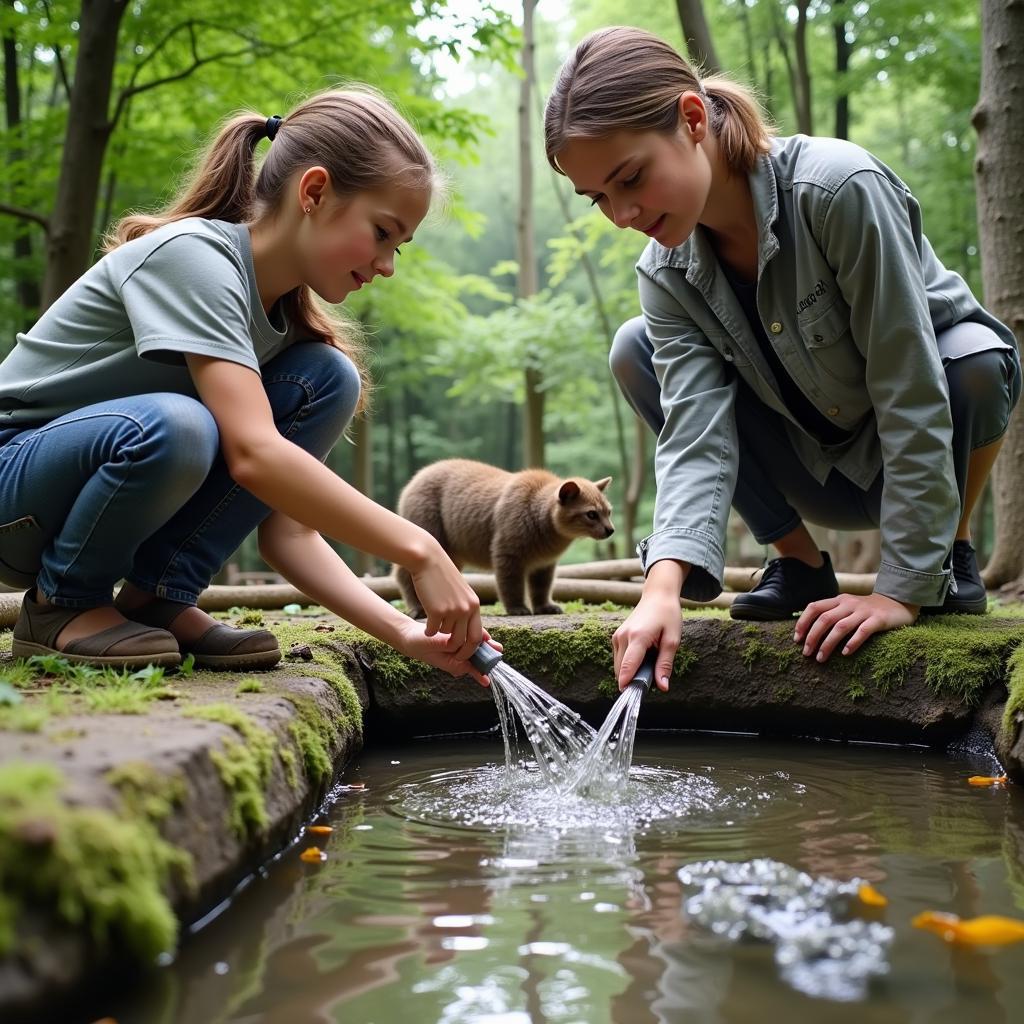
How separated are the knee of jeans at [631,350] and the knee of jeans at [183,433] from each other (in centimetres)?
169

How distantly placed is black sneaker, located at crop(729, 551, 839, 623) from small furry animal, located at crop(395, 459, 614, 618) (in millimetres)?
1647

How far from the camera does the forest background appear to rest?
22.3 feet

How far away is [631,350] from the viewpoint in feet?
12.1

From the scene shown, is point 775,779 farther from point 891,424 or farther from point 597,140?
point 597,140

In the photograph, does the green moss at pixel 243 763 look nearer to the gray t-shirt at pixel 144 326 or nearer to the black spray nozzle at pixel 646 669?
the gray t-shirt at pixel 144 326

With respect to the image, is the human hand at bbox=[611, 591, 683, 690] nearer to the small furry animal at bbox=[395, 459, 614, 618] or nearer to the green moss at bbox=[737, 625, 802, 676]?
the green moss at bbox=[737, 625, 802, 676]

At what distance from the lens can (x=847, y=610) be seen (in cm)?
325

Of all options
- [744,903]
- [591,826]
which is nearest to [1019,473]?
[591,826]

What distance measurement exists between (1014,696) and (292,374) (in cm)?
206

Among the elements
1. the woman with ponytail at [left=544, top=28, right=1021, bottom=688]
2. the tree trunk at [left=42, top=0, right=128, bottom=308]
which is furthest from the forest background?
the woman with ponytail at [left=544, top=28, right=1021, bottom=688]

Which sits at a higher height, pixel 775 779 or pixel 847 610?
→ pixel 847 610

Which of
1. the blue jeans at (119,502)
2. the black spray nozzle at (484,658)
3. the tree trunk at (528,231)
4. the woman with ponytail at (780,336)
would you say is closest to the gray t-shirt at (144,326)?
the blue jeans at (119,502)

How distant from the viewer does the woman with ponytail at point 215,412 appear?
2.34 meters

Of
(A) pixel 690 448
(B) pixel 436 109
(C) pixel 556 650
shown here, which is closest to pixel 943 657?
(A) pixel 690 448
